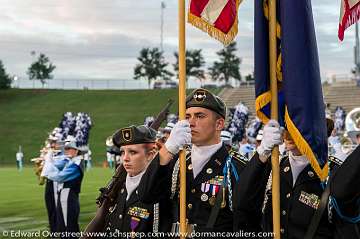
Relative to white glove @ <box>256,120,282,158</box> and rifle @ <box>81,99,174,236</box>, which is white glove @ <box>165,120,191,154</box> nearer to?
white glove @ <box>256,120,282,158</box>

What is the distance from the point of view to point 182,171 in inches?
163

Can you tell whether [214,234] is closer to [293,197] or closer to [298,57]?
[293,197]

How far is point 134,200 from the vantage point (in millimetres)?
5164

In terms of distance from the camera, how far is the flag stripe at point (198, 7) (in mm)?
4480

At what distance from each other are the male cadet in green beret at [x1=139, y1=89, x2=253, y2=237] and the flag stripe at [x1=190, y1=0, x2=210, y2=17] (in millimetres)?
619

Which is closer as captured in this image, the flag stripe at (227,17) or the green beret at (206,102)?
the flag stripe at (227,17)

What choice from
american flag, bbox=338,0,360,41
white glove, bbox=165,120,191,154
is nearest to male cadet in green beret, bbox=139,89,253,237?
white glove, bbox=165,120,191,154

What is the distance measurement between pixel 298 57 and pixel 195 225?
54.3 inches

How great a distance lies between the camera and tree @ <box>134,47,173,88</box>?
85312mm

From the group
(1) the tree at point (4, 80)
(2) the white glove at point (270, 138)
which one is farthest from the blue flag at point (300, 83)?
(1) the tree at point (4, 80)

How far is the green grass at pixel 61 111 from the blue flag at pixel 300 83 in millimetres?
42287

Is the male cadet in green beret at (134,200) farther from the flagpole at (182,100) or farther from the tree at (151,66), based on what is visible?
the tree at (151,66)

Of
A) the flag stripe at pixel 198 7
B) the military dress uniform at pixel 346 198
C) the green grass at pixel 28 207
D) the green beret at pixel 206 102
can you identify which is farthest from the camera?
the green grass at pixel 28 207

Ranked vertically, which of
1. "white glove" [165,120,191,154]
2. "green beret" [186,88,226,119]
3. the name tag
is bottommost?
the name tag
